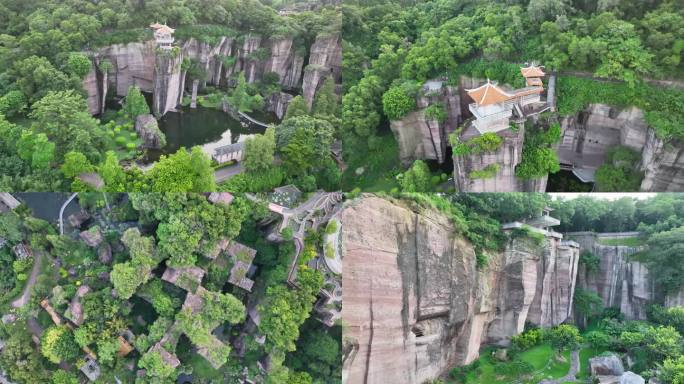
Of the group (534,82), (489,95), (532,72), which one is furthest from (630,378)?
(532,72)

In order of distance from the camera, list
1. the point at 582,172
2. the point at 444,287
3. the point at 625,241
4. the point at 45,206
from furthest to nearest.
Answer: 1. the point at 582,172
2. the point at 625,241
3. the point at 444,287
4. the point at 45,206

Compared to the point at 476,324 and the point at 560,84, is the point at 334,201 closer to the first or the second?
the point at 476,324

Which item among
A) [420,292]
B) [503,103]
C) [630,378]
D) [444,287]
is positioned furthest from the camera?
[503,103]

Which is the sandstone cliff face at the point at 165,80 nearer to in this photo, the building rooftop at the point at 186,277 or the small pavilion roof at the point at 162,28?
the small pavilion roof at the point at 162,28

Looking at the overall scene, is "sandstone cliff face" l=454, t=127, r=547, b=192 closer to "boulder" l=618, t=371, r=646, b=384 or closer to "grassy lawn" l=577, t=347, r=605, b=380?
"grassy lawn" l=577, t=347, r=605, b=380

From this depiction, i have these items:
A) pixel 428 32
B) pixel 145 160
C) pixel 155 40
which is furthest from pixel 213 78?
pixel 428 32

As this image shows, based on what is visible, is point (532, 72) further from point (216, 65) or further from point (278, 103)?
point (216, 65)
